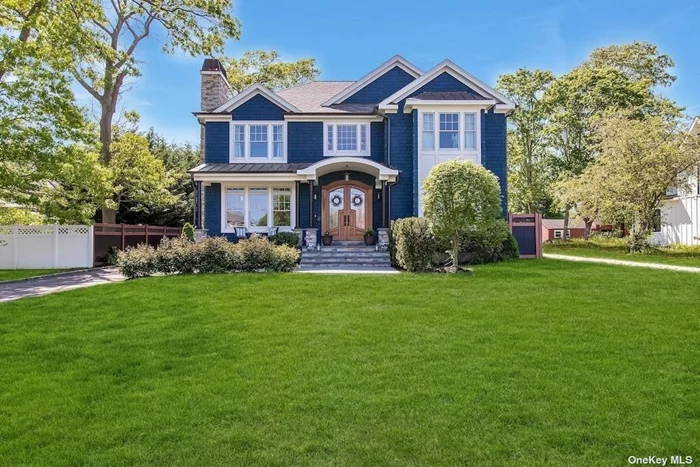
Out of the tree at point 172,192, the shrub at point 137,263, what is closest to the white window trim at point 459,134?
the shrub at point 137,263

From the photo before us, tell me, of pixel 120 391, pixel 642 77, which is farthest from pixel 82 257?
pixel 642 77

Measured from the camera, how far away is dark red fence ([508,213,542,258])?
1675 cm

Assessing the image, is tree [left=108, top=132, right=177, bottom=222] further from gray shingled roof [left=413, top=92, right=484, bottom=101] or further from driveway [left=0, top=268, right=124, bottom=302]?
gray shingled roof [left=413, top=92, right=484, bottom=101]

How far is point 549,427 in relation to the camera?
3.53 metres

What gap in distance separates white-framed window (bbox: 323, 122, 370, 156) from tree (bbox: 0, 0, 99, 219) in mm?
8677

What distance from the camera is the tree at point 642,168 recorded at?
1919 cm

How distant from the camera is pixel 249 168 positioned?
1830 cm

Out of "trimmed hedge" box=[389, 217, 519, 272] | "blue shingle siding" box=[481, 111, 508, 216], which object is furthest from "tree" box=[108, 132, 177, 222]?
"blue shingle siding" box=[481, 111, 508, 216]

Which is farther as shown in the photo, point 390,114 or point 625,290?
point 390,114

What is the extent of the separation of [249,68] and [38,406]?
34579 mm

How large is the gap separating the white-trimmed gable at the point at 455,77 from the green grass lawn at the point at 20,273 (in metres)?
12.8

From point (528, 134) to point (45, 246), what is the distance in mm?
30834

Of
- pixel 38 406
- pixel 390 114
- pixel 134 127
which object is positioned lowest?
pixel 38 406

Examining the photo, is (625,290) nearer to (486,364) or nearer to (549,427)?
(486,364)
